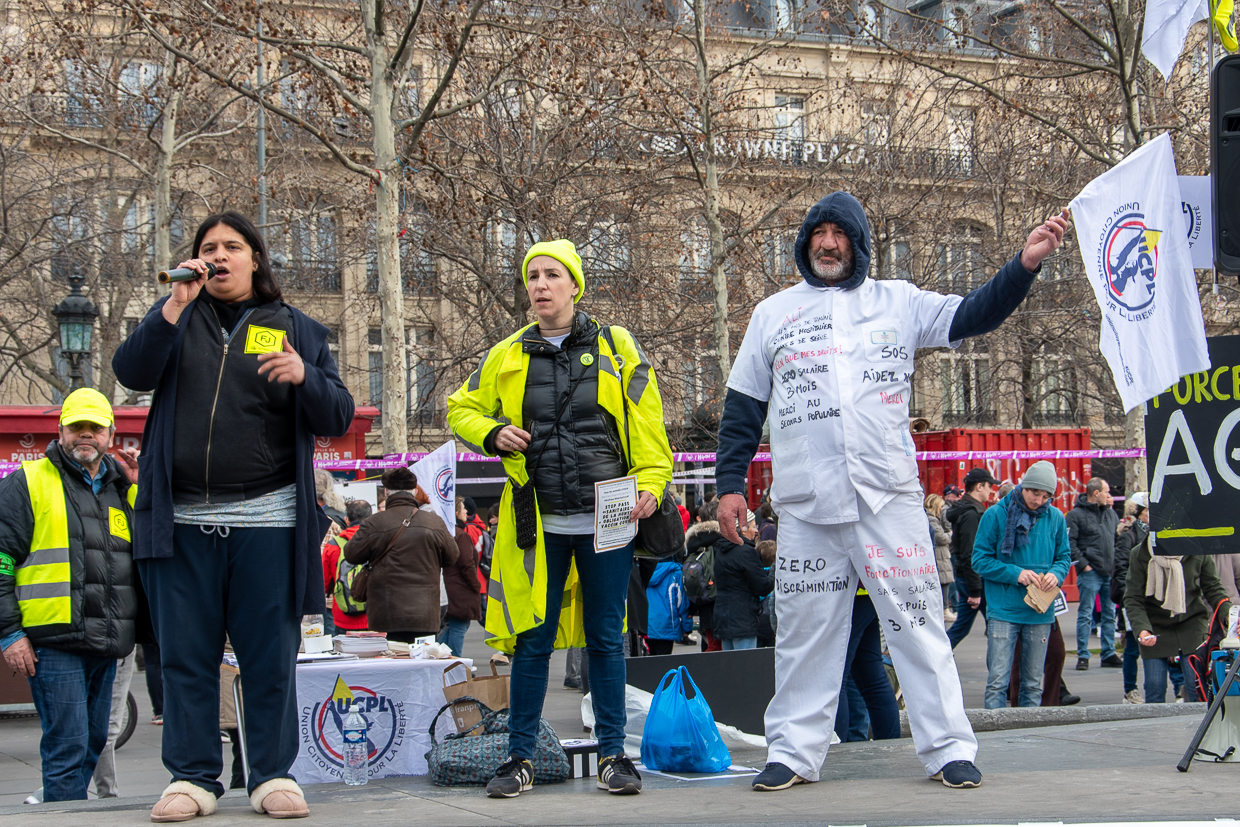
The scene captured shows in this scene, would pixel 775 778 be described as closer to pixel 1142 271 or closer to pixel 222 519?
pixel 222 519

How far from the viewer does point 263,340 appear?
4.24 m

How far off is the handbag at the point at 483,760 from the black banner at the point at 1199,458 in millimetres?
2557

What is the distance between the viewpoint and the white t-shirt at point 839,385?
4.46 meters

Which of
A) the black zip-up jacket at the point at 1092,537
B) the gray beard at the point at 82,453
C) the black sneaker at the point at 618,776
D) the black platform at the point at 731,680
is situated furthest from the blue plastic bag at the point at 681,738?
the black zip-up jacket at the point at 1092,537

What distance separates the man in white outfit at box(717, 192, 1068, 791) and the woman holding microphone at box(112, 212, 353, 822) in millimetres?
1537

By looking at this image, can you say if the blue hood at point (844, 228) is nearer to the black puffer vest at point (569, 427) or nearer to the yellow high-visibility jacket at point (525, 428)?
the yellow high-visibility jacket at point (525, 428)

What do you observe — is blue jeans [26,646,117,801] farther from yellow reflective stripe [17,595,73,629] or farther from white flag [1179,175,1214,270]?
white flag [1179,175,1214,270]

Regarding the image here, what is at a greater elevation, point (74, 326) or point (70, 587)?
point (74, 326)

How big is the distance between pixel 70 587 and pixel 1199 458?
4706 millimetres

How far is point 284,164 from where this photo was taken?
25.2 m

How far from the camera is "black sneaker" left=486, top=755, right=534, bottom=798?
4.47 m

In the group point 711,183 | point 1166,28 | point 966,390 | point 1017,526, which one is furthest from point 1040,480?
point 966,390

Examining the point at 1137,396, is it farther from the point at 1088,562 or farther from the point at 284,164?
the point at 284,164

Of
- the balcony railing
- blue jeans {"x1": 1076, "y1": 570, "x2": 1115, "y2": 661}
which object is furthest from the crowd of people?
the balcony railing
